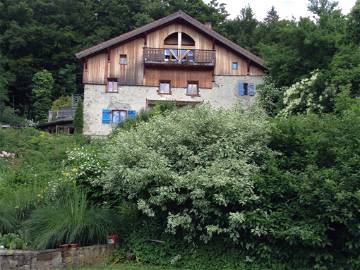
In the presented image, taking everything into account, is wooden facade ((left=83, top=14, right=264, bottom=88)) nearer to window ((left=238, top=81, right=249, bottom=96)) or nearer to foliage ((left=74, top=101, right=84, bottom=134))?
window ((left=238, top=81, right=249, bottom=96))

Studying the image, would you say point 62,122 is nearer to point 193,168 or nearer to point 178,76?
point 178,76

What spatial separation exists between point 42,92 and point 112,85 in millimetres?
23004

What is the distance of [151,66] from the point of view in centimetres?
3497

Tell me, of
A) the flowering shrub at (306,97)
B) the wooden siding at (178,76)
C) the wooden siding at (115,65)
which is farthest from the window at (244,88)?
the flowering shrub at (306,97)

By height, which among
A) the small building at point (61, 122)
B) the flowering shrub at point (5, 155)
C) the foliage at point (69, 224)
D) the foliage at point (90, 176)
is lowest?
the foliage at point (69, 224)

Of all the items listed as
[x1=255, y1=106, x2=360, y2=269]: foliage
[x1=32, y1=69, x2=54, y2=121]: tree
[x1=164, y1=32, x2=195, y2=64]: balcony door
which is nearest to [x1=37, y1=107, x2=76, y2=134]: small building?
[x1=32, y1=69, x2=54, y2=121]: tree

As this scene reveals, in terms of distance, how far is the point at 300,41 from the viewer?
96.7ft

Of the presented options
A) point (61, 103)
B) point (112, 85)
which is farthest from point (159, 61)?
point (61, 103)

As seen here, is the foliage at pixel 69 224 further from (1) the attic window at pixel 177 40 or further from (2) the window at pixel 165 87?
(1) the attic window at pixel 177 40

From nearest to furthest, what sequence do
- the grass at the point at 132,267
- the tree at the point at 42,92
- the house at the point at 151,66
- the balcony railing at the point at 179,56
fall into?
the grass at the point at 132,267 → the balcony railing at the point at 179,56 → the house at the point at 151,66 → the tree at the point at 42,92

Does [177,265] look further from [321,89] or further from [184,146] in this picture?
[321,89]

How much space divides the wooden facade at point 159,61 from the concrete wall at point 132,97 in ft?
1.42

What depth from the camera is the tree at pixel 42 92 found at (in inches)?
2179

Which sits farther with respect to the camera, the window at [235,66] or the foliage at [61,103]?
the foliage at [61,103]
